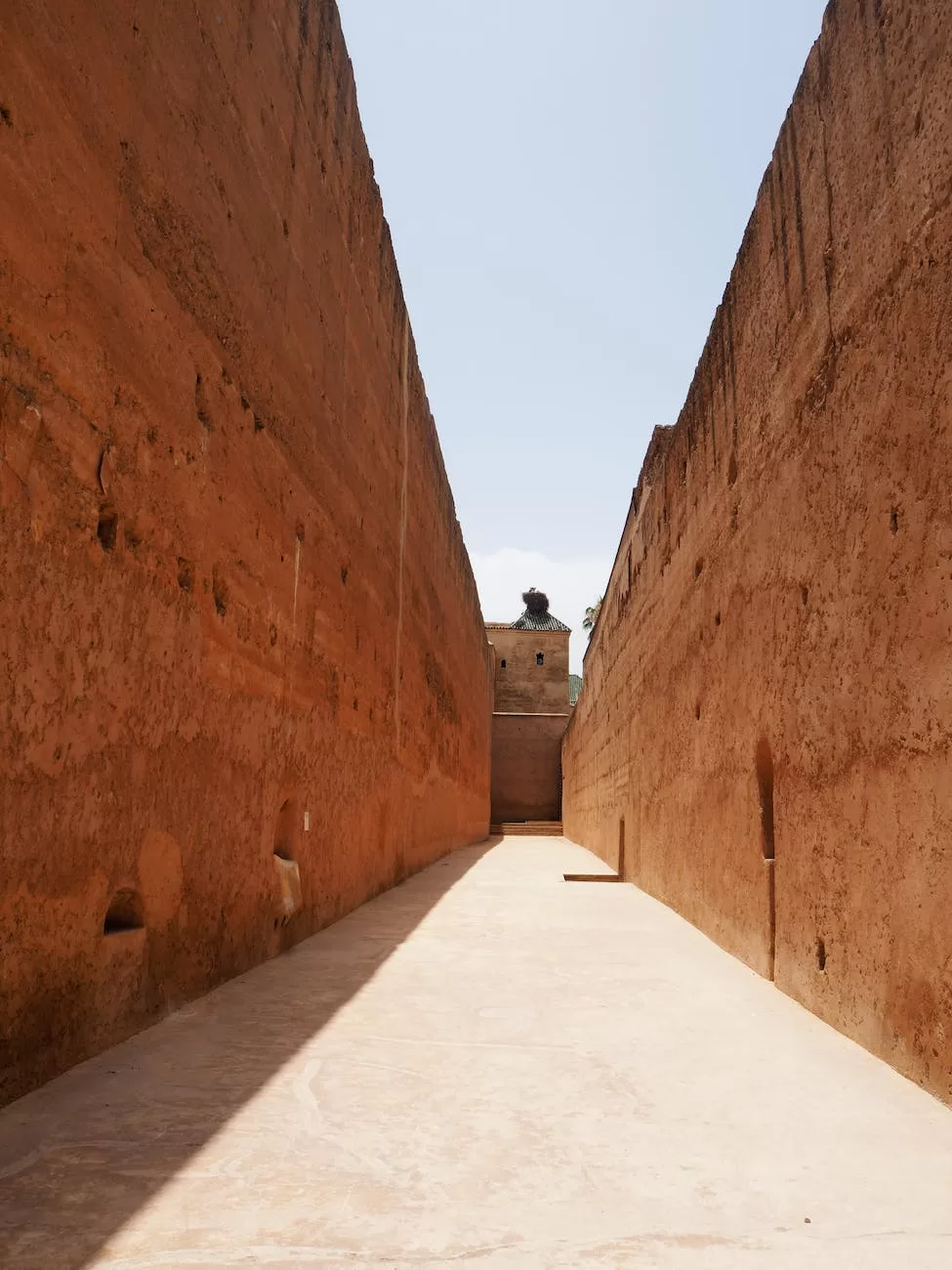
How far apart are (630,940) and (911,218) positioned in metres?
3.53

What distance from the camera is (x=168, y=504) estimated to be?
283 cm

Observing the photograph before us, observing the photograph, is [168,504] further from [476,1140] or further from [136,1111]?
[476,1140]

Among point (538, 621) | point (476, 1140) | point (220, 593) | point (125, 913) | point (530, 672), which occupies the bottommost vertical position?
point (476, 1140)

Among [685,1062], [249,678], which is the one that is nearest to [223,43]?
[249,678]

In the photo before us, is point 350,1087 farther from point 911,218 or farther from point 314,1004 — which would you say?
point 911,218

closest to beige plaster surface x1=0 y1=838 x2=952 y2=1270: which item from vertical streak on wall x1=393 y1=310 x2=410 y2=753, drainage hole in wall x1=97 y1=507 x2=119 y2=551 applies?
drainage hole in wall x1=97 y1=507 x2=119 y2=551

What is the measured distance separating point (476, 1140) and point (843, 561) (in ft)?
6.68

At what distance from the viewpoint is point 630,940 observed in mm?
4590

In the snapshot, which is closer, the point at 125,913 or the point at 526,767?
the point at 125,913

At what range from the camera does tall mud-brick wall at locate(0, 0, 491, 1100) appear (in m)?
2.05

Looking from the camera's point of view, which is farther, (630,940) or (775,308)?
(630,940)

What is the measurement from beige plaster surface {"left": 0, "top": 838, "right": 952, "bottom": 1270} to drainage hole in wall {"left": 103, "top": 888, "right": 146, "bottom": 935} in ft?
1.02

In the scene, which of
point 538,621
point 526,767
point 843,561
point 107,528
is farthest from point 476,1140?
point 538,621

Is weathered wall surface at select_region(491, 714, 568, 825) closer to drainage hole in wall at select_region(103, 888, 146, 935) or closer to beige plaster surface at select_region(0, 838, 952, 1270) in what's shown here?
beige plaster surface at select_region(0, 838, 952, 1270)
